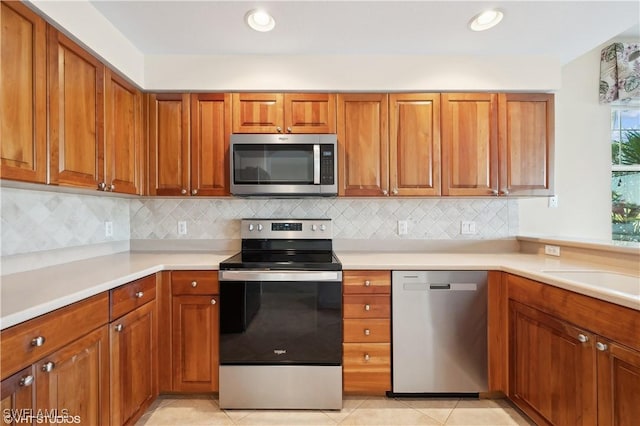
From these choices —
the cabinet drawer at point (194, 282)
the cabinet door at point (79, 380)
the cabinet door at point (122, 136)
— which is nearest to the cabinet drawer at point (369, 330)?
the cabinet drawer at point (194, 282)

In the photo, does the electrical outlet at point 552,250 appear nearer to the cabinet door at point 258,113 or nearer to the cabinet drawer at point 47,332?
the cabinet door at point 258,113

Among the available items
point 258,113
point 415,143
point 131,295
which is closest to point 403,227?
point 415,143

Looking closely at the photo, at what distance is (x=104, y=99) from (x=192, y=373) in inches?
67.8

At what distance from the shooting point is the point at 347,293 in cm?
184

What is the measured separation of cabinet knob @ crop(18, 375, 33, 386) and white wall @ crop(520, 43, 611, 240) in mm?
3635

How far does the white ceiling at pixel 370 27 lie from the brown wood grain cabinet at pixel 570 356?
5.00 ft

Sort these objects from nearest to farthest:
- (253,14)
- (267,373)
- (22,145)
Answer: (22,145)
(253,14)
(267,373)

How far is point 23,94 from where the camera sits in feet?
4.07

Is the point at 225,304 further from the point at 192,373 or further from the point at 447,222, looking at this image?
the point at 447,222

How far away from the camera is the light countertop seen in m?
1.07

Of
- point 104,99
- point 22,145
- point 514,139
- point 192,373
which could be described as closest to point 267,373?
point 192,373

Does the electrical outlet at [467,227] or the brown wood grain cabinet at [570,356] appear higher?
the electrical outlet at [467,227]

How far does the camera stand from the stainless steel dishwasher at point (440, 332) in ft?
5.99

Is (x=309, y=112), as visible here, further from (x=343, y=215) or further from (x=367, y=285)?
(x=367, y=285)
